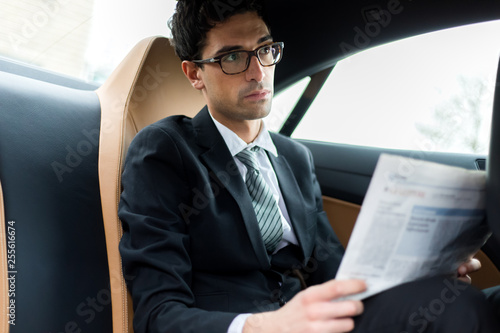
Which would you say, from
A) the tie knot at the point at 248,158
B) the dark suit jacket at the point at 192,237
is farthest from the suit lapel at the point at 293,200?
the tie knot at the point at 248,158

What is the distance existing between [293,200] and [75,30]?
2.90 feet

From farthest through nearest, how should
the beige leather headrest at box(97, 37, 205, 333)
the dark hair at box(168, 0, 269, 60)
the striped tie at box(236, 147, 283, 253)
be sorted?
the dark hair at box(168, 0, 269, 60) → the striped tie at box(236, 147, 283, 253) → the beige leather headrest at box(97, 37, 205, 333)

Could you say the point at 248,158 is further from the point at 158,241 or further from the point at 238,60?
the point at 158,241

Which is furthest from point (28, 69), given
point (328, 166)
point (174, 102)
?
point (328, 166)

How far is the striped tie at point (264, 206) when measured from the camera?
121 cm

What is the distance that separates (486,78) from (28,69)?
4.61 feet

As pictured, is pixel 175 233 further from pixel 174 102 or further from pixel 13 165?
pixel 174 102

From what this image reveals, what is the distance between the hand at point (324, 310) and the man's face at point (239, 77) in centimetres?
64

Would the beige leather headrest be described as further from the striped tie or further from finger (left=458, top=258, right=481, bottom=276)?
finger (left=458, top=258, right=481, bottom=276)

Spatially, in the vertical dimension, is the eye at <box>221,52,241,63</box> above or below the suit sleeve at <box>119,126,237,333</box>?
above

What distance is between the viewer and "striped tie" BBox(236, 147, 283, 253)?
121 centimetres

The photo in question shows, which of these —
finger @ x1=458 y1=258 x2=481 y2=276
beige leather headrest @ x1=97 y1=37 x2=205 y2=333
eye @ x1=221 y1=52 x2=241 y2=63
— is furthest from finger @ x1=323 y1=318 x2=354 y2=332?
eye @ x1=221 y1=52 x2=241 y2=63

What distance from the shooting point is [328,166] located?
190 cm

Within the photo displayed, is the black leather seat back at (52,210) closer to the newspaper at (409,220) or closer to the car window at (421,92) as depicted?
the newspaper at (409,220)
